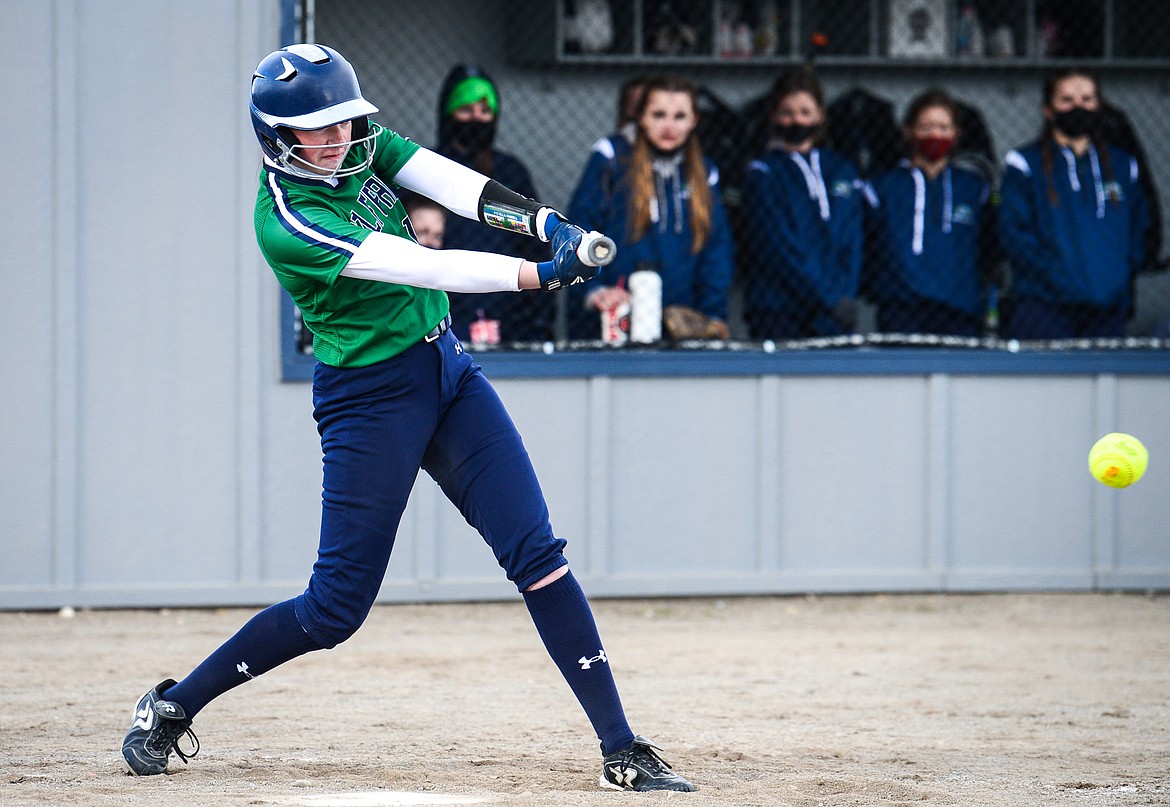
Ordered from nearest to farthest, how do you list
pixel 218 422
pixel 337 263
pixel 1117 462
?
pixel 337 263, pixel 1117 462, pixel 218 422


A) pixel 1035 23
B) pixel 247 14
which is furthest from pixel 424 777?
pixel 1035 23

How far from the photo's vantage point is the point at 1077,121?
7.11 m

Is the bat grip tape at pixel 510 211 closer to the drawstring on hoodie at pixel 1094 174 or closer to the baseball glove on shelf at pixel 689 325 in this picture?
the baseball glove on shelf at pixel 689 325

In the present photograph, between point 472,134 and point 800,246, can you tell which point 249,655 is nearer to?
point 472,134

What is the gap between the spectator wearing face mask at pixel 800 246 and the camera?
6898 millimetres

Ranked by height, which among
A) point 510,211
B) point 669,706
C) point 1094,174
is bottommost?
point 669,706

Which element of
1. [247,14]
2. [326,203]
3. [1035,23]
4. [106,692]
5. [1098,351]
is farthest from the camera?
[1035,23]

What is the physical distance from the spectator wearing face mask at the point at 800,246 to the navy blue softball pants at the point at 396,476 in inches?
139

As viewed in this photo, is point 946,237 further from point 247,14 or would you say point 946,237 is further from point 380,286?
point 380,286

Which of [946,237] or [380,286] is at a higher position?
[946,237]

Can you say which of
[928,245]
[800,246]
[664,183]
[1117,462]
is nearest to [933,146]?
[928,245]

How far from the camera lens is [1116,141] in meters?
7.41

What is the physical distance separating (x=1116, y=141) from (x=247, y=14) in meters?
4.21

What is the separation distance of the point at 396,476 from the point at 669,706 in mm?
1527
